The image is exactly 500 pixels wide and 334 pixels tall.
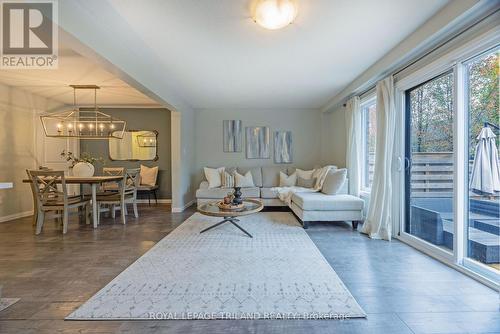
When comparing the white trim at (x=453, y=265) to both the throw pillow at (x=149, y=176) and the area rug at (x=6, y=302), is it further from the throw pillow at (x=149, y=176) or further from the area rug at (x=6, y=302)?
the throw pillow at (x=149, y=176)

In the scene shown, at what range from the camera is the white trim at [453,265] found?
2048 mm

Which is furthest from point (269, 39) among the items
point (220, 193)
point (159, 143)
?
point (159, 143)

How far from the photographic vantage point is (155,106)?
635cm

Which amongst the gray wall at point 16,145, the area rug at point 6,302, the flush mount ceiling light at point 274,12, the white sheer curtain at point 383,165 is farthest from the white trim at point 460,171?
the gray wall at point 16,145

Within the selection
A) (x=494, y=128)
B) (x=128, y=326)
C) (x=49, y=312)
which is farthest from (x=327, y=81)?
(x=49, y=312)

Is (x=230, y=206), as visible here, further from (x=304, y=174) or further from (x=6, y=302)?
(x=304, y=174)

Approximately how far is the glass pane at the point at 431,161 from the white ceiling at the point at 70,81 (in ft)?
14.6

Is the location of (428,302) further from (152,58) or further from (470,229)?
(152,58)

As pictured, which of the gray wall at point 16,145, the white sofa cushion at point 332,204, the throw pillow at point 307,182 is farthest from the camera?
the throw pillow at point 307,182

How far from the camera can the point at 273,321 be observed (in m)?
1.62

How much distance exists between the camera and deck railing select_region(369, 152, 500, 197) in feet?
8.72

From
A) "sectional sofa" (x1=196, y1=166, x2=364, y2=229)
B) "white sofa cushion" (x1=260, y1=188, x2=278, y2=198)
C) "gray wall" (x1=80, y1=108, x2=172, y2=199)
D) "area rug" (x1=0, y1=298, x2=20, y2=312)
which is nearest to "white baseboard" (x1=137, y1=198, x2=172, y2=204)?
"gray wall" (x1=80, y1=108, x2=172, y2=199)

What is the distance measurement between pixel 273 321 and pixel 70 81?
5.04 metres

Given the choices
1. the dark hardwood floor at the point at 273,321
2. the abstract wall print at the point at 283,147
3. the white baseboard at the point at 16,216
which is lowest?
the dark hardwood floor at the point at 273,321
